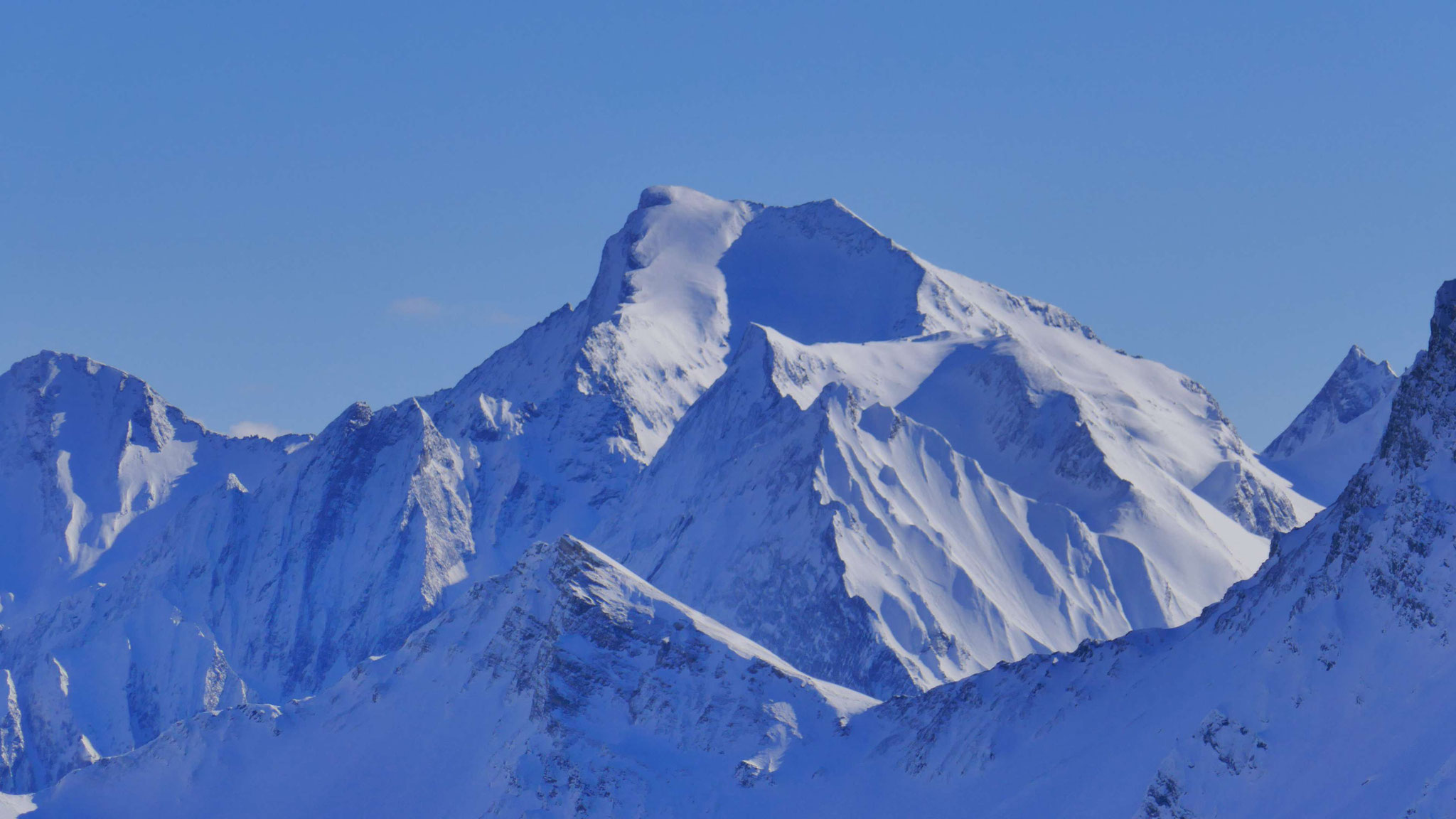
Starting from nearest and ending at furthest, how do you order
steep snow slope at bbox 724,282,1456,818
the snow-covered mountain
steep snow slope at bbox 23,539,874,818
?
1. steep snow slope at bbox 724,282,1456,818
2. the snow-covered mountain
3. steep snow slope at bbox 23,539,874,818

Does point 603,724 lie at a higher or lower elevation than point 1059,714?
higher

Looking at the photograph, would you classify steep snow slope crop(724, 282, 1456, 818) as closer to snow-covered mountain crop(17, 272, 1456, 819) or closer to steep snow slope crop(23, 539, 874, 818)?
snow-covered mountain crop(17, 272, 1456, 819)

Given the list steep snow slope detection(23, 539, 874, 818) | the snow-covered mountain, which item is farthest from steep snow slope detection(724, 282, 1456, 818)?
steep snow slope detection(23, 539, 874, 818)

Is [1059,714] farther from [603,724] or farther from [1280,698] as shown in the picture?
[603,724]

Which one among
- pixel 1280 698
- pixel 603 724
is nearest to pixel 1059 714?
pixel 1280 698

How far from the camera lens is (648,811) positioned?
17638 cm

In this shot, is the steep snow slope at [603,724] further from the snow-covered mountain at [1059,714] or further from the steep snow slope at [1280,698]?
the steep snow slope at [1280,698]

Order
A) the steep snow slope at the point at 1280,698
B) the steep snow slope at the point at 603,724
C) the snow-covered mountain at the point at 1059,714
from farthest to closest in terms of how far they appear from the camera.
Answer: the steep snow slope at the point at 603,724, the snow-covered mountain at the point at 1059,714, the steep snow slope at the point at 1280,698

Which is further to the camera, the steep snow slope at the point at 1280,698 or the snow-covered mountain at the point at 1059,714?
the snow-covered mountain at the point at 1059,714

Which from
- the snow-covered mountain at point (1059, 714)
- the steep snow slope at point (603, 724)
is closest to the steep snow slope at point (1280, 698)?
the snow-covered mountain at point (1059, 714)

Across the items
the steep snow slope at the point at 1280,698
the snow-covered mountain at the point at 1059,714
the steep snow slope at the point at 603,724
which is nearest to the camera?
the steep snow slope at the point at 1280,698

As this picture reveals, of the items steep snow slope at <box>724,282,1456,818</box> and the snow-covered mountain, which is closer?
steep snow slope at <box>724,282,1456,818</box>

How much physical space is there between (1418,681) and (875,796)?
51.9 metres

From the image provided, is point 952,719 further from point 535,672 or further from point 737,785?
point 535,672
